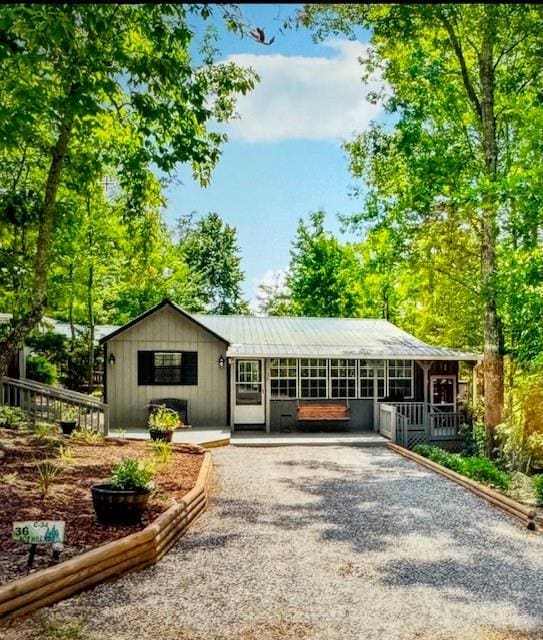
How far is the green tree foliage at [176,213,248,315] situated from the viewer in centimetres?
4609

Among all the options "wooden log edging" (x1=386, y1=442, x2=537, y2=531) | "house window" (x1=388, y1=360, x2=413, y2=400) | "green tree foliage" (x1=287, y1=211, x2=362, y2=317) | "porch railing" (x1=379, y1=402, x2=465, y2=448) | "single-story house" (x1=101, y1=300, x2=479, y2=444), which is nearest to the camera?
"wooden log edging" (x1=386, y1=442, x2=537, y2=531)

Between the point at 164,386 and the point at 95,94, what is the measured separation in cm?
934

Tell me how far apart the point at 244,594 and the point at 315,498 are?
13.6ft

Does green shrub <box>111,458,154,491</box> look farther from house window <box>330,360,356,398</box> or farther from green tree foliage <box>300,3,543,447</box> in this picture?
house window <box>330,360,356,398</box>

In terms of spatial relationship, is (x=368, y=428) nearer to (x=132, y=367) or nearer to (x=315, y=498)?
(x=132, y=367)

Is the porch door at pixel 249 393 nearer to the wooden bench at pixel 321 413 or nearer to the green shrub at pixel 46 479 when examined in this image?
the wooden bench at pixel 321 413

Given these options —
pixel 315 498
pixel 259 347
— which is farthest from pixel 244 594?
pixel 259 347

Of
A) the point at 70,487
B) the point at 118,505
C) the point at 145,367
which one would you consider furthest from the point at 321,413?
the point at 118,505

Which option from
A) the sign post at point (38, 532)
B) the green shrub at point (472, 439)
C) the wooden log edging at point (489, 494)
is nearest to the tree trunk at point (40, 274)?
the sign post at point (38, 532)

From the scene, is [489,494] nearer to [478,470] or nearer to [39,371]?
[478,470]

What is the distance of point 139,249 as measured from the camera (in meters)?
12.4

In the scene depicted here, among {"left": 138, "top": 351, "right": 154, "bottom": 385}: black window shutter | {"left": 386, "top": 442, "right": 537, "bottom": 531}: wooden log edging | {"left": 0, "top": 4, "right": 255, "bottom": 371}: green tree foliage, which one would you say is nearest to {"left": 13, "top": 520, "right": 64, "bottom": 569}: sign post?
{"left": 0, "top": 4, "right": 255, "bottom": 371}: green tree foliage

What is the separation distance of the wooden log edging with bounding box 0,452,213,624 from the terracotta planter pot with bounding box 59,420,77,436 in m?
6.97

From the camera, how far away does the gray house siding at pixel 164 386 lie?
16609 millimetres
